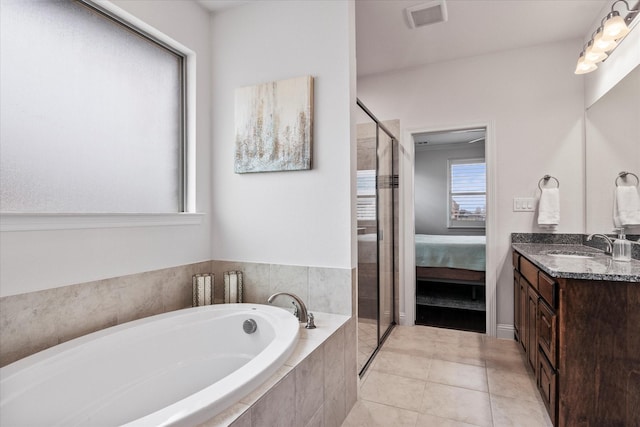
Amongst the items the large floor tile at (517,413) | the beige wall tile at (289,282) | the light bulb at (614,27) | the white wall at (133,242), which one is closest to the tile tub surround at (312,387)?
the beige wall tile at (289,282)

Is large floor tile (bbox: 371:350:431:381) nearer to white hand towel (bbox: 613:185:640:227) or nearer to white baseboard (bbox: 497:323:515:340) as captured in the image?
white baseboard (bbox: 497:323:515:340)

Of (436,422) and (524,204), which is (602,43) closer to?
(524,204)

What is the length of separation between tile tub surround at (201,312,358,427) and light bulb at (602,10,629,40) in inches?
90.2

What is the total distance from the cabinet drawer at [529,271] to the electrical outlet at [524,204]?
59 cm

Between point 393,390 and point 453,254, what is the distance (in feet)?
7.25

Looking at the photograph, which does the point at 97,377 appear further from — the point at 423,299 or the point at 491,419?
the point at 423,299

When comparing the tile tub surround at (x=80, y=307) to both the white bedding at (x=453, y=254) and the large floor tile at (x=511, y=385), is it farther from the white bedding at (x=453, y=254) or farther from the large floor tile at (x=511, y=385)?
the white bedding at (x=453, y=254)

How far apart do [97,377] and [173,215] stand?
36.1 inches

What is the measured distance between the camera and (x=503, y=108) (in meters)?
3.00

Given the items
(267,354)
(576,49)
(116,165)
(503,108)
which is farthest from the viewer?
(503,108)

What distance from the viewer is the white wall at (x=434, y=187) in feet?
19.7

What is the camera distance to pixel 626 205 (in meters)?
2.22

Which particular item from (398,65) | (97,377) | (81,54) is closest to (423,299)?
(398,65)

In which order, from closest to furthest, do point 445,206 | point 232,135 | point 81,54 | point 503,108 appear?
point 81,54 < point 232,135 < point 503,108 < point 445,206
